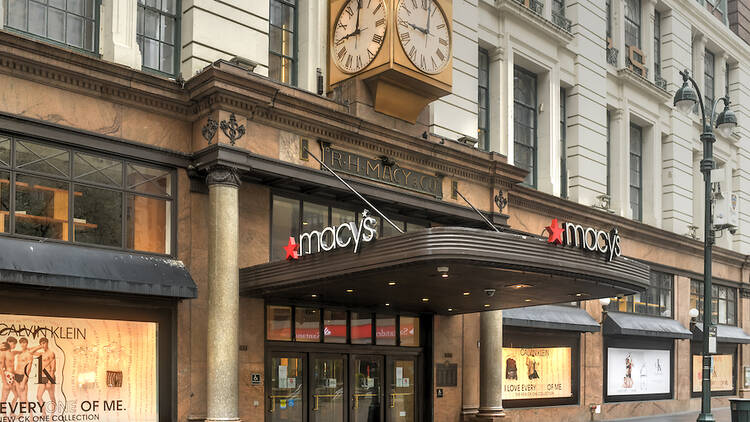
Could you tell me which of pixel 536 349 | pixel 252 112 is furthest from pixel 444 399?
pixel 252 112

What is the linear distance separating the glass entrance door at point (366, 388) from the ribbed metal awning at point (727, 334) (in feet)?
60.9

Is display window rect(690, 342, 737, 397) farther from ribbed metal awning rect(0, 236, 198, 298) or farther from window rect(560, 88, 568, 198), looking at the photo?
ribbed metal awning rect(0, 236, 198, 298)

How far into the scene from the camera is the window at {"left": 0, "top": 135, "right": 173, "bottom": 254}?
15.0m

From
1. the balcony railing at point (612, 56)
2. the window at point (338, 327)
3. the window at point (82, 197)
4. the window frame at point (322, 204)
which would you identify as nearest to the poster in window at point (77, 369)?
the window at point (82, 197)

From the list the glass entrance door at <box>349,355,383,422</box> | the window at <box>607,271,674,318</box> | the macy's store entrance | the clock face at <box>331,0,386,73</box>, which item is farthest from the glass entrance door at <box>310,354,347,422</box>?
the window at <box>607,271,674,318</box>

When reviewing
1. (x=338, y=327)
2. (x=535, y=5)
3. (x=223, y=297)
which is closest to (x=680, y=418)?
(x=535, y=5)

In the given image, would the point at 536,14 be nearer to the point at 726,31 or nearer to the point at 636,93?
the point at 636,93

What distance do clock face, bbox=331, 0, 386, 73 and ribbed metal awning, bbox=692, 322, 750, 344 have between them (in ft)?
70.9

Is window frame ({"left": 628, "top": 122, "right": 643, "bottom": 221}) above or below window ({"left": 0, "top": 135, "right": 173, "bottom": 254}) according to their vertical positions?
above

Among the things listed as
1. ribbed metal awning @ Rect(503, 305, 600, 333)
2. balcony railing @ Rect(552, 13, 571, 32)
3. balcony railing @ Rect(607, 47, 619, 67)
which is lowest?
ribbed metal awning @ Rect(503, 305, 600, 333)

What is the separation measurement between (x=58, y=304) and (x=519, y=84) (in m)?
17.7

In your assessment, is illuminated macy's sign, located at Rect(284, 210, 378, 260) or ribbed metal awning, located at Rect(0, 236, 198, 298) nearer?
ribbed metal awning, located at Rect(0, 236, 198, 298)

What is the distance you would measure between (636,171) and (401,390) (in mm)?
16840

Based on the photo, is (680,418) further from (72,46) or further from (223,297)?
(72,46)
